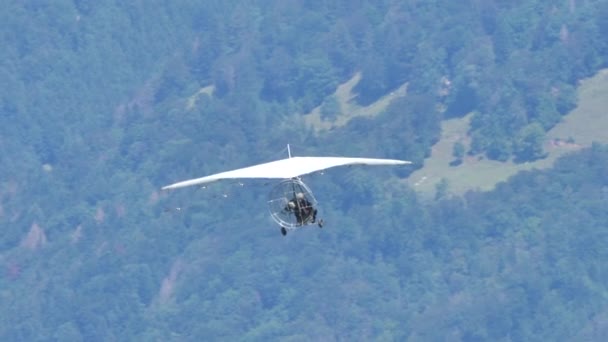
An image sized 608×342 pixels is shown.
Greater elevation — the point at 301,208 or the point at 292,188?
the point at 292,188

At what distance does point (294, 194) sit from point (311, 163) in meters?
3.70

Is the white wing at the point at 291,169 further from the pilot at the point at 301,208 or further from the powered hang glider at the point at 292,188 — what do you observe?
the pilot at the point at 301,208

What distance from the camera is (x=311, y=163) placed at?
174000mm

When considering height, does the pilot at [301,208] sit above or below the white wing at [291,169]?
below

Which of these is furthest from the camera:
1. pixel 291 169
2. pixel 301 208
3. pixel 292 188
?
pixel 292 188


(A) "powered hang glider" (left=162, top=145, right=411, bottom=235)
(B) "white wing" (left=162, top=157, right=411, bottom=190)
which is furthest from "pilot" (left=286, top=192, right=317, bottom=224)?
(B) "white wing" (left=162, top=157, right=411, bottom=190)

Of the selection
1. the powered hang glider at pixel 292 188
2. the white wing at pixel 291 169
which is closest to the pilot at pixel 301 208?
the powered hang glider at pixel 292 188

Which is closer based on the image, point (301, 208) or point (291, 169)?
point (301, 208)

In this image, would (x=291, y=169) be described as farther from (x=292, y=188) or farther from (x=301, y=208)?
(x=301, y=208)

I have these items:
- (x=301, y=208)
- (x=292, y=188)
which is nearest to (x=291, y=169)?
(x=292, y=188)

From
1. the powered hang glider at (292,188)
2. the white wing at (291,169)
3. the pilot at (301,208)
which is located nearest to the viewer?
the powered hang glider at (292,188)

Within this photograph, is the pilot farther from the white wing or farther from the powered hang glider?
the white wing

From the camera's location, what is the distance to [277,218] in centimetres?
17662

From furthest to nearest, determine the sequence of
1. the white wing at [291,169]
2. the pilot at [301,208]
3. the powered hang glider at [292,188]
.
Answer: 1. the white wing at [291,169]
2. the pilot at [301,208]
3. the powered hang glider at [292,188]
